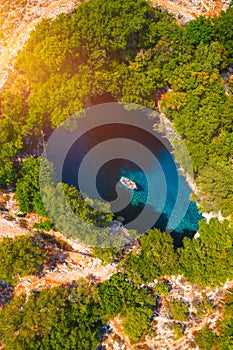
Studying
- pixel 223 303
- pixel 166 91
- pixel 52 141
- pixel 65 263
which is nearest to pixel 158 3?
pixel 166 91

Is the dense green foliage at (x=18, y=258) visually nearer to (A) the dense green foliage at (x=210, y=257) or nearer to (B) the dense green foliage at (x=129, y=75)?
(B) the dense green foliage at (x=129, y=75)

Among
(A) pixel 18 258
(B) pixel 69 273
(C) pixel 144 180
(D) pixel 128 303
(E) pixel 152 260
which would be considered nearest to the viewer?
(A) pixel 18 258

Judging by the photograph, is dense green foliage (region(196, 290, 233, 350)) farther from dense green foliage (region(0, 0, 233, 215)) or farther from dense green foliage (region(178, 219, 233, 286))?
dense green foliage (region(0, 0, 233, 215))

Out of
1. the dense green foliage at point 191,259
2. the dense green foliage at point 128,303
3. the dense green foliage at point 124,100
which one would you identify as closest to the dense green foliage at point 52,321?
the dense green foliage at point 124,100

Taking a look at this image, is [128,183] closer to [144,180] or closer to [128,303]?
[144,180]

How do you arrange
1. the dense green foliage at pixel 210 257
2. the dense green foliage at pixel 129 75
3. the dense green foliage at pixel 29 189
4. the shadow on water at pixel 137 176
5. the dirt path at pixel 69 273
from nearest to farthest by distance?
the dense green foliage at pixel 210 257
the dirt path at pixel 69 273
the dense green foliage at pixel 29 189
the dense green foliage at pixel 129 75
the shadow on water at pixel 137 176

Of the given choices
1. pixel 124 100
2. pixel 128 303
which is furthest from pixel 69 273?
pixel 124 100

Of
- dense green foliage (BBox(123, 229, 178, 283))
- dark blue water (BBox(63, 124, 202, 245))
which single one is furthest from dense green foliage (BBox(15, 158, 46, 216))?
dense green foliage (BBox(123, 229, 178, 283))
